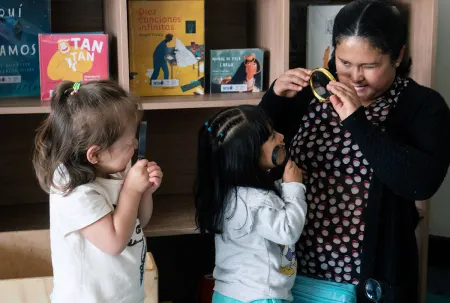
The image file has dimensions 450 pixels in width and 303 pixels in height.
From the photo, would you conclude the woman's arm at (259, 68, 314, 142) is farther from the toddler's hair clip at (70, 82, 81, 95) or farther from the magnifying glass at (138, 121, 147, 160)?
the toddler's hair clip at (70, 82, 81, 95)

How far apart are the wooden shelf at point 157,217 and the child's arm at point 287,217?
526 mm

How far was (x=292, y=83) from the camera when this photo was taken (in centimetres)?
168

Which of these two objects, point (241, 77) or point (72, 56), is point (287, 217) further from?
point (72, 56)

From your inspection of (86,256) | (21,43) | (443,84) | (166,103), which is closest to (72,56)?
(21,43)

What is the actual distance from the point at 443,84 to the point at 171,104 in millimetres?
1204

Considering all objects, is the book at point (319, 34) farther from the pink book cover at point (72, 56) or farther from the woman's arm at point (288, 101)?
the pink book cover at point (72, 56)

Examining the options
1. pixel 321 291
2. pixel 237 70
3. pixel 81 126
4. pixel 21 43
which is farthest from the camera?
pixel 237 70

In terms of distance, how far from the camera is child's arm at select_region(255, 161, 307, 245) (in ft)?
4.91

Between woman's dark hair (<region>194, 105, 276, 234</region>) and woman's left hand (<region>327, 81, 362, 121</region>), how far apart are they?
0.16 metres

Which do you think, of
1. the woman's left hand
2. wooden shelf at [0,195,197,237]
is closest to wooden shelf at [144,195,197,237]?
wooden shelf at [0,195,197,237]

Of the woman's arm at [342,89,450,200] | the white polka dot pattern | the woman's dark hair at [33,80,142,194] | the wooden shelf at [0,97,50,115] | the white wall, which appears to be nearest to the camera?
the woman's dark hair at [33,80,142,194]

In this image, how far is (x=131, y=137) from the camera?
4.63ft

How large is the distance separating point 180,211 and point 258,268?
693mm

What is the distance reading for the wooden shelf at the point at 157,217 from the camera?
2.00 metres
